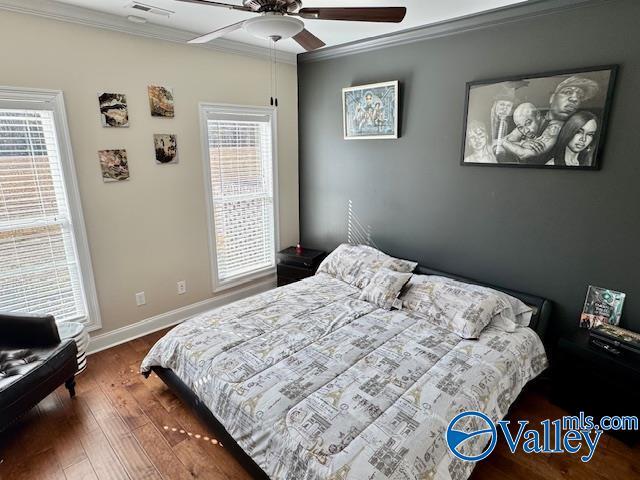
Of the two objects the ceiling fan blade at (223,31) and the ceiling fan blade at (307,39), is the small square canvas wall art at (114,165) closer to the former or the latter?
the ceiling fan blade at (223,31)

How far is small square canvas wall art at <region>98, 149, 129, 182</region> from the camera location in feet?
9.27

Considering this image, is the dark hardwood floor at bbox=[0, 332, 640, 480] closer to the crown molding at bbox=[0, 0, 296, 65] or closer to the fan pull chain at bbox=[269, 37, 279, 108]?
the crown molding at bbox=[0, 0, 296, 65]

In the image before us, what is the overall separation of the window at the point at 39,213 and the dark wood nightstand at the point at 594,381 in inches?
141

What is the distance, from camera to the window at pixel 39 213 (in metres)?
2.44

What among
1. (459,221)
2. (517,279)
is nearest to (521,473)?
(517,279)

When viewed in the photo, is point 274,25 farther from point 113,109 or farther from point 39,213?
point 39,213

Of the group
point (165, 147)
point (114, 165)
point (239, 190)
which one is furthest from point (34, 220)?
point (239, 190)

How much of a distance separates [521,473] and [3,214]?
368 centimetres

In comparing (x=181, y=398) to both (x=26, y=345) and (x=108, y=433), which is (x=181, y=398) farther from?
(x=26, y=345)

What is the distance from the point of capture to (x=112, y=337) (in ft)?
10.2

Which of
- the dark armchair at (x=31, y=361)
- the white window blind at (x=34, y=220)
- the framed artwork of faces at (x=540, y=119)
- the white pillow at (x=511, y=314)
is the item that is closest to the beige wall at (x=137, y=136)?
the white window blind at (x=34, y=220)

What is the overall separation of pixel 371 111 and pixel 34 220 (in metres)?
2.91

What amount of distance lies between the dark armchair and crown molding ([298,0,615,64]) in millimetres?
3340

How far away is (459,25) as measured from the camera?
A: 9.00ft
